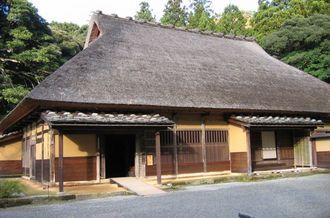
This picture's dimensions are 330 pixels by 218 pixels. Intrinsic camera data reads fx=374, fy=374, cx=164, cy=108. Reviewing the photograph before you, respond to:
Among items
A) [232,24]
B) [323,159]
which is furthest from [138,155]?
[232,24]

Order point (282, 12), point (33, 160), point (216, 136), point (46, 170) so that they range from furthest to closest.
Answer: point (282, 12), point (33, 160), point (216, 136), point (46, 170)

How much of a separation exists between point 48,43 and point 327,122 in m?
17.9

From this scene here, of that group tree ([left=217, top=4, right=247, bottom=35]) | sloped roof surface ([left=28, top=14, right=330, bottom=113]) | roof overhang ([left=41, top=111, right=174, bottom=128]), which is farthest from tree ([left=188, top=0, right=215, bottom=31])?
roof overhang ([left=41, top=111, right=174, bottom=128])

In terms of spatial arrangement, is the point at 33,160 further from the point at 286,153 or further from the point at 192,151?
the point at 286,153

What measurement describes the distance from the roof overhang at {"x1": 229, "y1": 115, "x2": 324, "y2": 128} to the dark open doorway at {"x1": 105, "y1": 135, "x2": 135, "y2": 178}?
4.20m

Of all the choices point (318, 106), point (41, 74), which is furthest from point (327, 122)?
point (41, 74)

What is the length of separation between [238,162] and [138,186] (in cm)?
511

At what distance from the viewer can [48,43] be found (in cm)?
2505

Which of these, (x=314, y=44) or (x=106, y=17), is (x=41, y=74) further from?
(x=314, y=44)

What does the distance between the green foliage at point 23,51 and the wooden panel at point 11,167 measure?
164 inches

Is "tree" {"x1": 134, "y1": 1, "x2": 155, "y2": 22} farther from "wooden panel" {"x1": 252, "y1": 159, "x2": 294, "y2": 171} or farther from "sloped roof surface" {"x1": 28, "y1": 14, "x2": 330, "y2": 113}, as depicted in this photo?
"wooden panel" {"x1": 252, "y1": 159, "x2": 294, "y2": 171}

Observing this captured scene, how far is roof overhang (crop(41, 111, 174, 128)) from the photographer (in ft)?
34.9

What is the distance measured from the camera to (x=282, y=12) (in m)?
31.7

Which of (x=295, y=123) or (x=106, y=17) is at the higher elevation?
(x=106, y=17)
